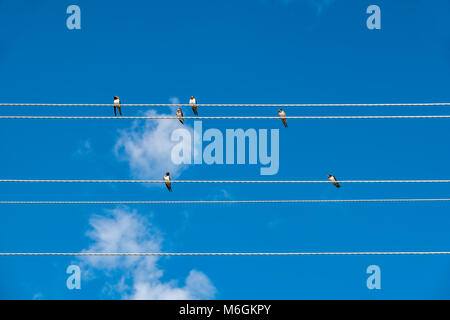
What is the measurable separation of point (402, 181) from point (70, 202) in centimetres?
682

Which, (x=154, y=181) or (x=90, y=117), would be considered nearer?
(x=154, y=181)

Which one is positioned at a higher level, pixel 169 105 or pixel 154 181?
pixel 169 105

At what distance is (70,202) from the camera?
38.1ft
